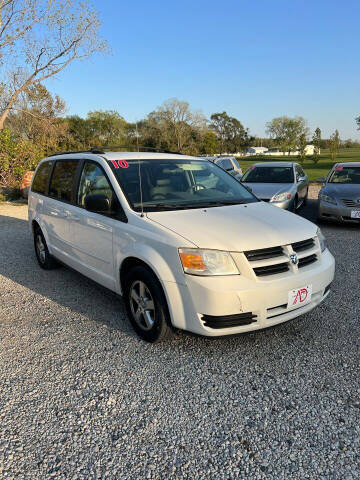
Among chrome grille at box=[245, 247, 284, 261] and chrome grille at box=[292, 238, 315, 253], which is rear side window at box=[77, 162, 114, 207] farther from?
chrome grille at box=[292, 238, 315, 253]

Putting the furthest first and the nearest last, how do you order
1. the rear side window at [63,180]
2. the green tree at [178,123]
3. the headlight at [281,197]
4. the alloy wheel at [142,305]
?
the green tree at [178,123], the headlight at [281,197], the rear side window at [63,180], the alloy wheel at [142,305]

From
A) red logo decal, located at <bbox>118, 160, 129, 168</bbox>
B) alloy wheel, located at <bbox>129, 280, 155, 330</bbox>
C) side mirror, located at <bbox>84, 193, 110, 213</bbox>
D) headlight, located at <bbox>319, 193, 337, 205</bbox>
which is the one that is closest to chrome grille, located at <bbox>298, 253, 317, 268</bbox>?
alloy wheel, located at <bbox>129, 280, 155, 330</bbox>

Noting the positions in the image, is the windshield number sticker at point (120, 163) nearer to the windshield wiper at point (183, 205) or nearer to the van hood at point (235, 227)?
the windshield wiper at point (183, 205)

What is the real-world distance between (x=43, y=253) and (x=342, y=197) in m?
6.46

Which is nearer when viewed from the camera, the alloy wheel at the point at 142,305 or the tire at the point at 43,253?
the alloy wheel at the point at 142,305

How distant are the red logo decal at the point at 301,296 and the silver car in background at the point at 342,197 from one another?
564 centimetres

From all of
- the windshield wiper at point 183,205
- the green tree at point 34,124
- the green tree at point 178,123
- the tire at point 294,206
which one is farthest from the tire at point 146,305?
the green tree at point 178,123

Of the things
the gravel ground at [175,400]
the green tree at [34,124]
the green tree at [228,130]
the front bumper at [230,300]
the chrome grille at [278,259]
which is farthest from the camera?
the green tree at [228,130]

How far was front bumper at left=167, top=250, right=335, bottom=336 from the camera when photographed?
2.72 meters

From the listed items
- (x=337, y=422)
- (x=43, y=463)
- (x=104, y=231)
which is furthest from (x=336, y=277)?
(x=43, y=463)

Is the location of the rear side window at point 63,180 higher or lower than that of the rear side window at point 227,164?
lower

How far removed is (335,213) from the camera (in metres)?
8.12

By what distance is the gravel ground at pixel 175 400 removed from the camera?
2039 mm

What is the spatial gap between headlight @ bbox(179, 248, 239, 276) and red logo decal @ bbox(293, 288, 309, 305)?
1.98 ft
